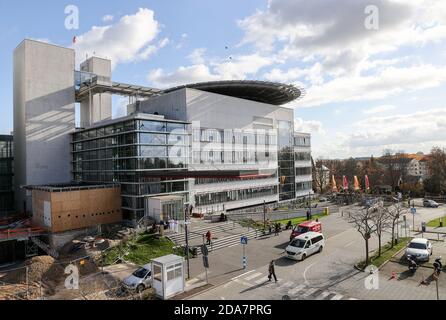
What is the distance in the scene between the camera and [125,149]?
3588cm

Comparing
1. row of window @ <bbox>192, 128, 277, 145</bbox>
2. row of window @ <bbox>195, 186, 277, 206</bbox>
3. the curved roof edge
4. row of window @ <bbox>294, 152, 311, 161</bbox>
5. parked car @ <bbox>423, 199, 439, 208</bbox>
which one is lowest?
parked car @ <bbox>423, 199, 439, 208</bbox>

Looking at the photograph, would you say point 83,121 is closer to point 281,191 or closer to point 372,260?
point 281,191

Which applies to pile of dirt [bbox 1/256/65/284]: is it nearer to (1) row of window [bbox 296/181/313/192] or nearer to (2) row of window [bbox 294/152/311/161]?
(1) row of window [bbox 296/181/313/192]

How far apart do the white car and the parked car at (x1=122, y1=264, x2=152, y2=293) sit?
1853 cm

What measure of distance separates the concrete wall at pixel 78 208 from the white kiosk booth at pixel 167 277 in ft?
58.2

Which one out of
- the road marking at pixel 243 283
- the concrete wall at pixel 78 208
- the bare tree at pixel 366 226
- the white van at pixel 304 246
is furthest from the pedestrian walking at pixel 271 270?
the concrete wall at pixel 78 208

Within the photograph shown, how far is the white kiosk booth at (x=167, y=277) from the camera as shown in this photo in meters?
17.5

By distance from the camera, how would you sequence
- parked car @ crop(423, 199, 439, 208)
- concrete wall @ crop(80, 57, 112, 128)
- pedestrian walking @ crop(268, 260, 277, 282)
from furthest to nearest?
concrete wall @ crop(80, 57, 112, 128) → parked car @ crop(423, 199, 439, 208) → pedestrian walking @ crop(268, 260, 277, 282)

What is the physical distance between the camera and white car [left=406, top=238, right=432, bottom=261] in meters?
22.5

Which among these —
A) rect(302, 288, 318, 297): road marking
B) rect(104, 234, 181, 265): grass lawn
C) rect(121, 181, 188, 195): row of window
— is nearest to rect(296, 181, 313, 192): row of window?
rect(121, 181, 188, 195): row of window

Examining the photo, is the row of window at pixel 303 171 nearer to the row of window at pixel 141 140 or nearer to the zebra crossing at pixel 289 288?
the row of window at pixel 141 140

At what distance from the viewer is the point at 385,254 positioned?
81.4ft
